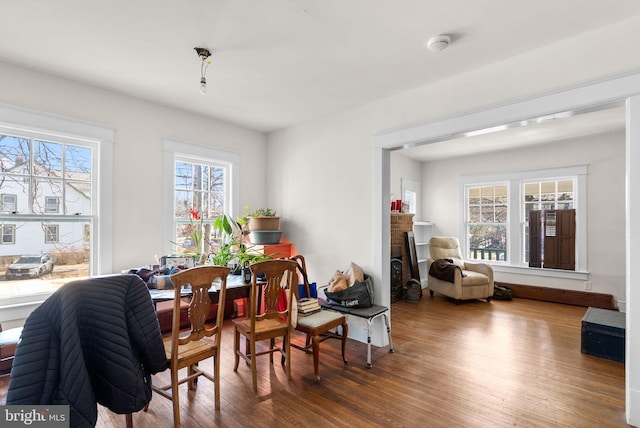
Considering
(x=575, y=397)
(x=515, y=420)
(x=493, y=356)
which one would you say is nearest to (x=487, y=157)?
(x=493, y=356)

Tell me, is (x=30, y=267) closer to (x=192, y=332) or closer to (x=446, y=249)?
(x=192, y=332)

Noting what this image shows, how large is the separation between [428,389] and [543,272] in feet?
13.8

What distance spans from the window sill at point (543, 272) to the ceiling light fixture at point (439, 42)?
479cm

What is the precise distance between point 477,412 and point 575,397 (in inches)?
34.4

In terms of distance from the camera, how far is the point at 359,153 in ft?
12.0

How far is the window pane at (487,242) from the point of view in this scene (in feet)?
20.0

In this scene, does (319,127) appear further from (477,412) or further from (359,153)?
(477,412)

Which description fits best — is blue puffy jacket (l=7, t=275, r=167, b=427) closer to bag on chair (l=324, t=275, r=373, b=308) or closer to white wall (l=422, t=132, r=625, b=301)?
bag on chair (l=324, t=275, r=373, b=308)

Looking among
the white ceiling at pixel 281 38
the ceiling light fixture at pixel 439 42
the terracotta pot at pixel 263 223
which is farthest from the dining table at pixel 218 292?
the ceiling light fixture at pixel 439 42

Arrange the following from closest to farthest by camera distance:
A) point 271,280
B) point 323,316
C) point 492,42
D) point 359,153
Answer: point 492,42 → point 271,280 → point 323,316 → point 359,153

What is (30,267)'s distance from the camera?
116 inches

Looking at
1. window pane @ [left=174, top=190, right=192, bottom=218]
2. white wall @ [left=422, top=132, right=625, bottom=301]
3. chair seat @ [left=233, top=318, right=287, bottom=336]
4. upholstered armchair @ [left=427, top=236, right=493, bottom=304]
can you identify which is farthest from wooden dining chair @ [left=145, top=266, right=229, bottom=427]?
white wall @ [left=422, top=132, right=625, bottom=301]

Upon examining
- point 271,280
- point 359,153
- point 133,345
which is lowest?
point 133,345

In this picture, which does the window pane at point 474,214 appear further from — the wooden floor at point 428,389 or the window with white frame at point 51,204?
the window with white frame at point 51,204
